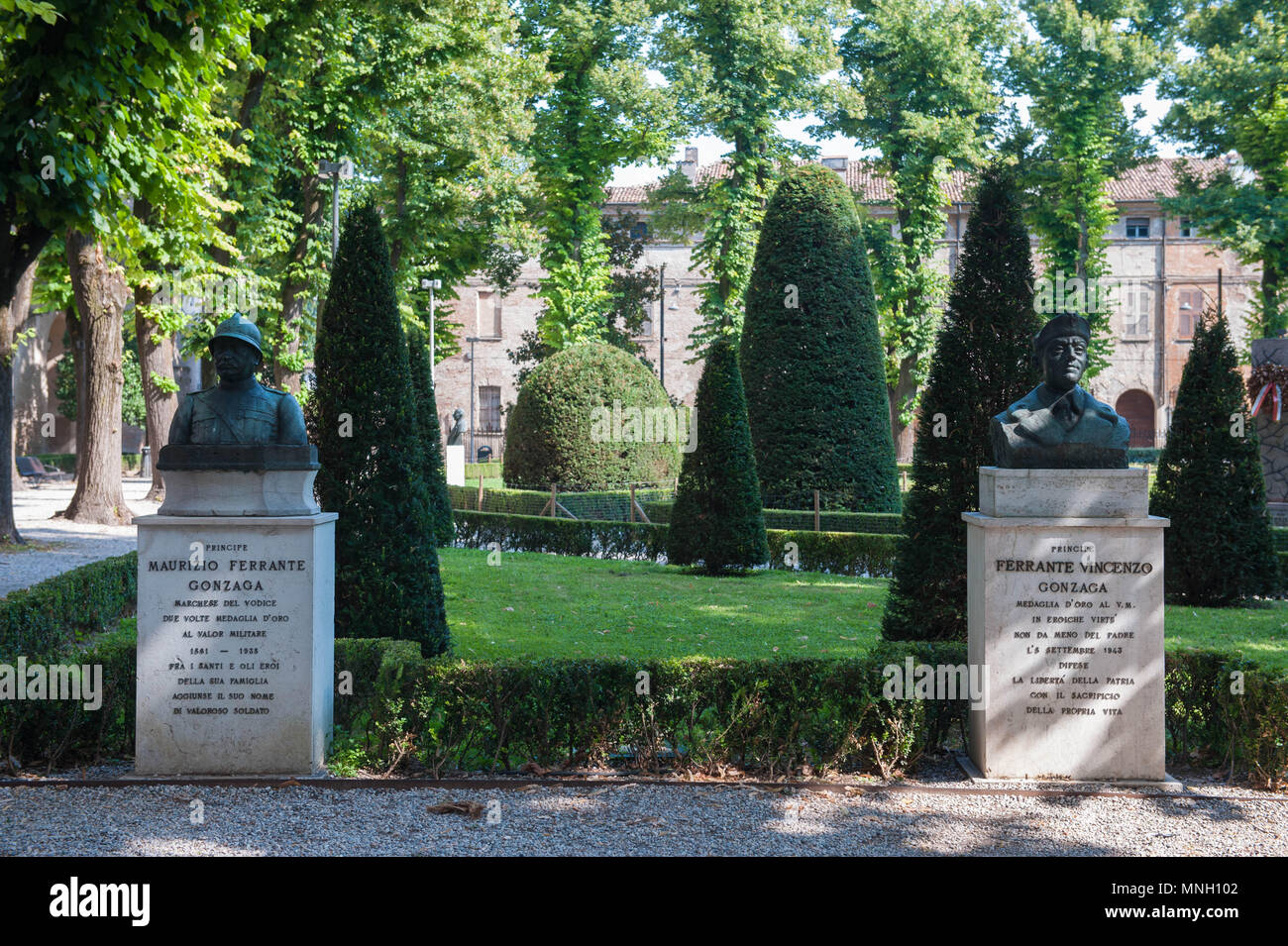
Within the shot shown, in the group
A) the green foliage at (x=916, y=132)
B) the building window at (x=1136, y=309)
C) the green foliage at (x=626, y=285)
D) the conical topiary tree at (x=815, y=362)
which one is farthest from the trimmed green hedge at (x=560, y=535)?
the building window at (x=1136, y=309)

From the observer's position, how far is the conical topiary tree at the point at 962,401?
29.8 ft

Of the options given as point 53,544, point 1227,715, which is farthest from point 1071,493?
point 53,544

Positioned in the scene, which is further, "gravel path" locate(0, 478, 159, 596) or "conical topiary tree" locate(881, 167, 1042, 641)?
"gravel path" locate(0, 478, 159, 596)

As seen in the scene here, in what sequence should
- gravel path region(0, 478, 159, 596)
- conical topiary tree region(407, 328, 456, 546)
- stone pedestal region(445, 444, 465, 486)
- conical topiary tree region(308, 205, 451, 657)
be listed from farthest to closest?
stone pedestal region(445, 444, 465, 486), conical topiary tree region(407, 328, 456, 546), gravel path region(0, 478, 159, 596), conical topiary tree region(308, 205, 451, 657)

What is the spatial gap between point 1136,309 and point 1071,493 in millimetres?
50454

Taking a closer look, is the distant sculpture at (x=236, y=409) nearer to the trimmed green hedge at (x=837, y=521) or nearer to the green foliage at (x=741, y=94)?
the trimmed green hedge at (x=837, y=521)

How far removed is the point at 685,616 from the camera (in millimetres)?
12180

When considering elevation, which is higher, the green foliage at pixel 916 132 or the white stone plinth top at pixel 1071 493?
the green foliage at pixel 916 132

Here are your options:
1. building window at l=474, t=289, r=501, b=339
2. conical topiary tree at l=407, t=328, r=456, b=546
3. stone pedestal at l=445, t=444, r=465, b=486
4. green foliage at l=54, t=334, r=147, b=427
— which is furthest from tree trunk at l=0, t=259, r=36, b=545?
building window at l=474, t=289, r=501, b=339

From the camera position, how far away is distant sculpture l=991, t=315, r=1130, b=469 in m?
6.45

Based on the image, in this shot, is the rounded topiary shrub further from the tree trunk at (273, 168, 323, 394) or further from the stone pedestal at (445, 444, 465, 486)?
the tree trunk at (273, 168, 323, 394)

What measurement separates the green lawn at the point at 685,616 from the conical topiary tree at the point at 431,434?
1.14 m

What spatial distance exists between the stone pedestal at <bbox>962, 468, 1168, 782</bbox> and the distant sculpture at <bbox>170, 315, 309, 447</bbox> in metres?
4.16

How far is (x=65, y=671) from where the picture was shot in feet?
21.8
